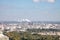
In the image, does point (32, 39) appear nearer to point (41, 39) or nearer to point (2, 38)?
point (41, 39)

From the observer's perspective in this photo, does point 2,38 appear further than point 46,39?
No

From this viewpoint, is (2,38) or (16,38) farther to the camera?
(16,38)

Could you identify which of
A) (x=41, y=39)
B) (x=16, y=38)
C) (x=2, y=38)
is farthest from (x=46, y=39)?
(x=2, y=38)

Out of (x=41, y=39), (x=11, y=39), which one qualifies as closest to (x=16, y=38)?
(x=11, y=39)

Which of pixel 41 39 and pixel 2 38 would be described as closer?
pixel 2 38

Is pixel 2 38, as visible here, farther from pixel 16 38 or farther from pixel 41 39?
pixel 41 39

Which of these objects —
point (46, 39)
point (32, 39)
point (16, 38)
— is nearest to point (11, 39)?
point (16, 38)

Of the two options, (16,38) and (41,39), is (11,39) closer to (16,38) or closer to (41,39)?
(16,38)
